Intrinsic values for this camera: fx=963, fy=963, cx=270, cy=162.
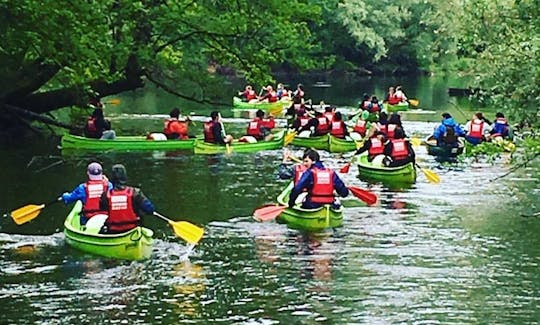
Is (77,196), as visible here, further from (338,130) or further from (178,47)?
(338,130)

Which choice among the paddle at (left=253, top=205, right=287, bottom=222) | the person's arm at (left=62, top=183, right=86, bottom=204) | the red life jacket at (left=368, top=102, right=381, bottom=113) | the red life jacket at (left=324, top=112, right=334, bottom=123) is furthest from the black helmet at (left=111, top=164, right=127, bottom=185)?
the red life jacket at (left=368, top=102, right=381, bottom=113)

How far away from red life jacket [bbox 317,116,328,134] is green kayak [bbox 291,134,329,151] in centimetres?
19

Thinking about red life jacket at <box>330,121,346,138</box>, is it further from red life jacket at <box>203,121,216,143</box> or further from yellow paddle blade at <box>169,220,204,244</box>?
yellow paddle blade at <box>169,220,204,244</box>

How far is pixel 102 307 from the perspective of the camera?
38.1 ft

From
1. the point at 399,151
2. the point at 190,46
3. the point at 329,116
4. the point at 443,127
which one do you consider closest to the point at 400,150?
the point at 399,151

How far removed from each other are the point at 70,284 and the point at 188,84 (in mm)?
15447

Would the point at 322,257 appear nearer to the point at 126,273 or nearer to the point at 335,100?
the point at 126,273

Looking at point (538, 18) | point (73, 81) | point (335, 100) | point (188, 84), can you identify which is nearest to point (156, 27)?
point (188, 84)

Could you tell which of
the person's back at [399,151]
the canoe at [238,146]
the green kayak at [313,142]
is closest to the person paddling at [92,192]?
the person's back at [399,151]

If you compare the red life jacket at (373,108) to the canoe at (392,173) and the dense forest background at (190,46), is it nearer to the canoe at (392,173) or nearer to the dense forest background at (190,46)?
the dense forest background at (190,46)

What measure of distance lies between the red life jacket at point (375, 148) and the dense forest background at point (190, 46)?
10.0 feet

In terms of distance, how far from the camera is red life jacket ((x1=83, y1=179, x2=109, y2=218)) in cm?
1424

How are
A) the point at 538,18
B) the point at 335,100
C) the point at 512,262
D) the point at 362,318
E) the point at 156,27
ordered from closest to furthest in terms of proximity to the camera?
the point at 538,18
the point at 362,318
the point at 512,262
the point at 156,27
the point at 335,100

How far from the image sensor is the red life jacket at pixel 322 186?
1598 centimetres
